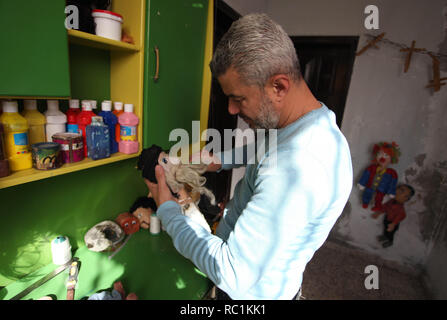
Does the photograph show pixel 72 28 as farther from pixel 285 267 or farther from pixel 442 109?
pixel 442 109

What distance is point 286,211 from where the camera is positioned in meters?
0.61

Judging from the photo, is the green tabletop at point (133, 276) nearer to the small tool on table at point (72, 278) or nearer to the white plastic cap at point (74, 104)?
the small tool on table at point (72, 278)

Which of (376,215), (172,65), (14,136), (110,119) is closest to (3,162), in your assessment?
(14,136)

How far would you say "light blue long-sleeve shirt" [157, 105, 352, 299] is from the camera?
62 cm

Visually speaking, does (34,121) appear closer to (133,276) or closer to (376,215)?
(133,276)

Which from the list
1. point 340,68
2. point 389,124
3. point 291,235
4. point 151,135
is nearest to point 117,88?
point 151,135

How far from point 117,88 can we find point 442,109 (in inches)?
112

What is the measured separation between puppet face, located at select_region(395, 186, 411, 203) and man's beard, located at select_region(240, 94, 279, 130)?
7.74ft

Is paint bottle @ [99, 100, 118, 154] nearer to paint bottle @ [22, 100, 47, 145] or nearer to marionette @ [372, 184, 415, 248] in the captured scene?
paint bottle @ [22, 100, 47, 145]

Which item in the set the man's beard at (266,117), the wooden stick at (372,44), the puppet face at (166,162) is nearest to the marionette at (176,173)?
the puppet face at (166,162)

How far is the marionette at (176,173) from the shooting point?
103 cm

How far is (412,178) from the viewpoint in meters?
2.48

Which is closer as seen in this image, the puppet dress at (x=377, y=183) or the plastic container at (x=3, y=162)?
the plastic container at (x=3, y=162)

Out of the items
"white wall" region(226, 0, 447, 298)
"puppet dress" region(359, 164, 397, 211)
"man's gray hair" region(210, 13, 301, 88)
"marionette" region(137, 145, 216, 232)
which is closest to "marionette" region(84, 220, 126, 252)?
"marionette" region(137, 145, 216, 232)
